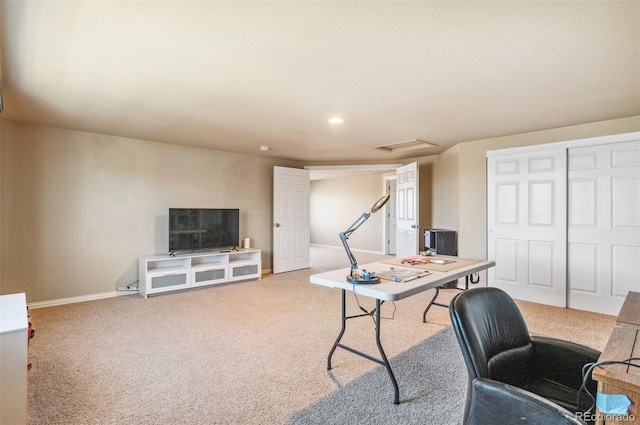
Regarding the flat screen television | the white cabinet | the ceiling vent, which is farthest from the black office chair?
the flat screen television

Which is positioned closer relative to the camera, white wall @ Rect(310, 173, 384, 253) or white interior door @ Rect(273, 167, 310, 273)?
white interior door @ Rect(273, 167, 310, 273)

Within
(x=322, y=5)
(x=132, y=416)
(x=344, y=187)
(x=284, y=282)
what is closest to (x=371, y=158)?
(x=284, y=282)

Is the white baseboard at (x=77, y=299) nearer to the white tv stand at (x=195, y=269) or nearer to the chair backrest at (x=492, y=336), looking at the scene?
the white tv stand at (x=195, y=269)

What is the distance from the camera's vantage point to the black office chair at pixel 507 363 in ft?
3.90

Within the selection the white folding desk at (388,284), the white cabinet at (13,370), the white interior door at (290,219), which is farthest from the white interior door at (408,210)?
the white cabinet at (13,370)

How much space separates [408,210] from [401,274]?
3436mm

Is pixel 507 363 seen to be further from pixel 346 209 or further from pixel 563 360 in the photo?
pixel 346 209

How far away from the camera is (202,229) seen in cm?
488

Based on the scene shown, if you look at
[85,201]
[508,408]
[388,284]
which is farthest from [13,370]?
[85,201]

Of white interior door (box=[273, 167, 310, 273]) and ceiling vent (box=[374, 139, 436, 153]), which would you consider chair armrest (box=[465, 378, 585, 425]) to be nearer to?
ceiling vent (box=[374, 139, 436, 153])

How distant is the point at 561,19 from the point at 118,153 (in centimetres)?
491

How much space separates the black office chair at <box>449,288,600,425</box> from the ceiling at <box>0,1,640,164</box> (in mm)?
1481

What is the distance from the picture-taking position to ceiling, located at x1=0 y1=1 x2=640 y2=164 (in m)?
1.65

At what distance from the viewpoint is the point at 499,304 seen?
5.17ft
